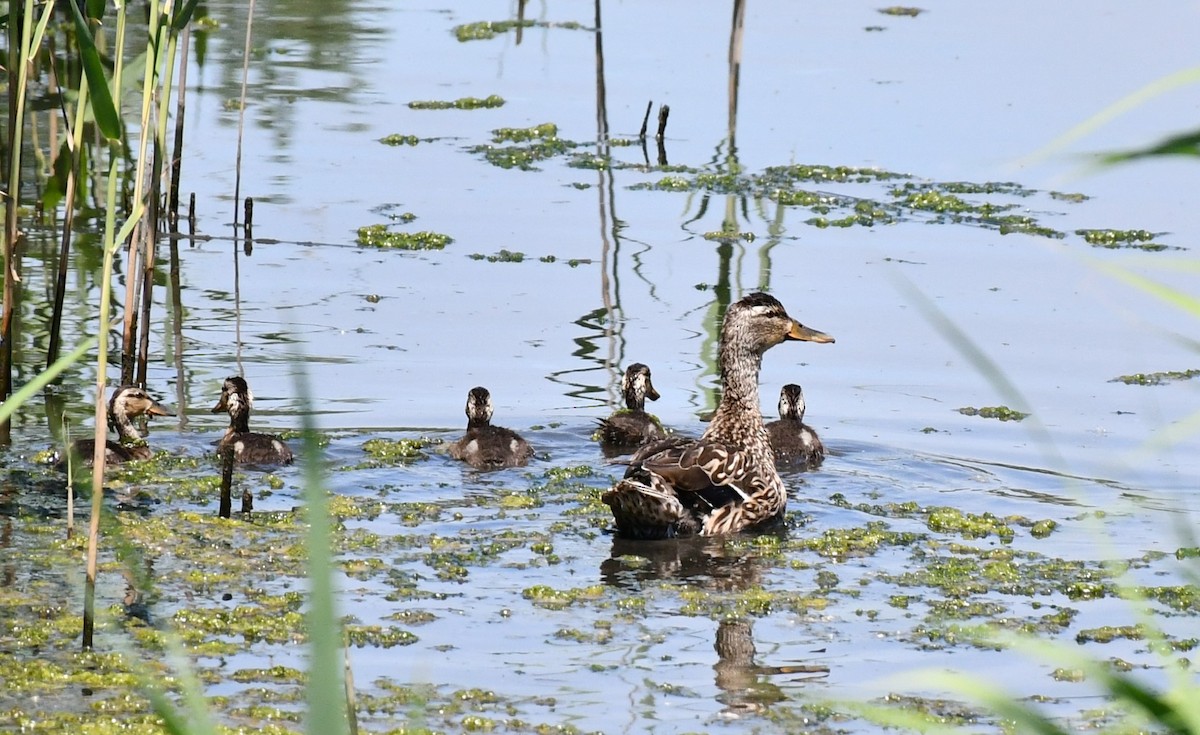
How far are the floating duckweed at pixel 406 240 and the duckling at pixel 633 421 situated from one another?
3.02 m

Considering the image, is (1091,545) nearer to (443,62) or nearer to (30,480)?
(30,480)

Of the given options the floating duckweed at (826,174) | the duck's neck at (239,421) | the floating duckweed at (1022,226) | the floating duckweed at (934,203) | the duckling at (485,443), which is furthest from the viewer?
the floating duckweed at (826,174)

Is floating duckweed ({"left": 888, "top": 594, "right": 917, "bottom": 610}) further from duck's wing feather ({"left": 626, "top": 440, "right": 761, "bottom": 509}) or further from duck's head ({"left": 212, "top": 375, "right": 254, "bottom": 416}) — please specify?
duck's head ({"left": 212, "top": 375, "right": 254, "bottom": 416})

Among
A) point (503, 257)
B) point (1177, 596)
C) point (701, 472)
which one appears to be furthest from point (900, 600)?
point (503, 257)

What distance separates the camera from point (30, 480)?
23.9ft

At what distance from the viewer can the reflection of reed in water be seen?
5098 millimetres

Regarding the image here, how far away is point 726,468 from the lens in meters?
7.51

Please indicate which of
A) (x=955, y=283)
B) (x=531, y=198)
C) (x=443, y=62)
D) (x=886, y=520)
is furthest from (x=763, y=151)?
(x=886, y=520)

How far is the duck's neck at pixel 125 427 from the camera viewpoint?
8.03 m

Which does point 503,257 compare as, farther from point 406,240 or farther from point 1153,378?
point 1153,378

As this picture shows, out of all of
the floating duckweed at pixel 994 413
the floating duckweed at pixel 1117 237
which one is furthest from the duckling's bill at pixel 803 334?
Result: the floating duckweed at pixel 1117 237

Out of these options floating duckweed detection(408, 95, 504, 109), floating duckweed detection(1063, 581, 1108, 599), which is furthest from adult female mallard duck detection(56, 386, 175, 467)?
floating duckweed detection(408, 95, 504, 109)

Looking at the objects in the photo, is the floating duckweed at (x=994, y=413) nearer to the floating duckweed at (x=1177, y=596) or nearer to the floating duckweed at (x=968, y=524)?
the floating duckweed at (x=968, y=524)

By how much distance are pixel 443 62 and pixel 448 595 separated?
1206 cm
